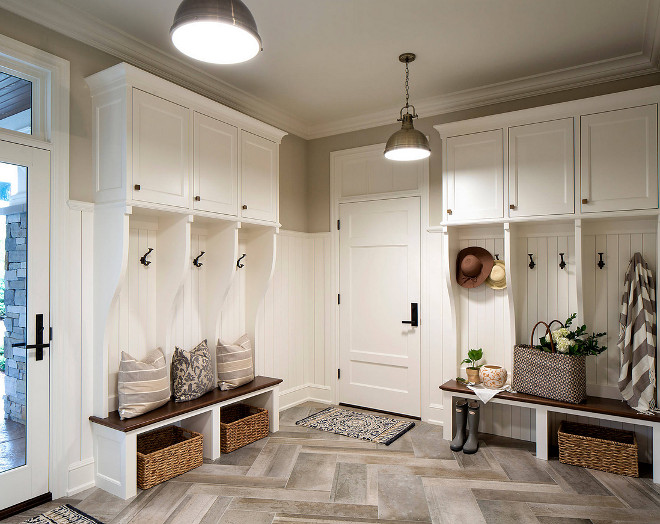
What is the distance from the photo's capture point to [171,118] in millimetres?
3055

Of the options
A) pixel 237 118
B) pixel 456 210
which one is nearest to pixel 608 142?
pixel 456 210

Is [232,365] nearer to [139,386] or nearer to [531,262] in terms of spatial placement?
[139,386]

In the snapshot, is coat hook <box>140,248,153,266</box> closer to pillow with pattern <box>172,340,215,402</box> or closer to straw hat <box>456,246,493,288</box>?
pillow with pattern <box>172,340,215,402</box>

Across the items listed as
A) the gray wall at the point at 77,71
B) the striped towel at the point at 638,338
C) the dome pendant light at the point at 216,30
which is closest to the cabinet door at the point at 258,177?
the gray wall at the point at 77,71

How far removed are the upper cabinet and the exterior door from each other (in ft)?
1.24

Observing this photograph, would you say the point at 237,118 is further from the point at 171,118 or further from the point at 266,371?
the point at 266,371

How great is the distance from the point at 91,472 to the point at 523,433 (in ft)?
10.2

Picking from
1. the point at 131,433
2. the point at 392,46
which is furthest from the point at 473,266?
the point at 131,433

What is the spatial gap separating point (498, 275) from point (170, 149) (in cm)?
261

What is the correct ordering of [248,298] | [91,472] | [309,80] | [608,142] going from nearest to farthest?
[91,472]
[608,142]
[309,80]
[248,298]

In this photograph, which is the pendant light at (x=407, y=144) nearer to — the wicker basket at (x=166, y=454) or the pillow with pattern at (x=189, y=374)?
the pillow with pattern at (x=189, y=374)

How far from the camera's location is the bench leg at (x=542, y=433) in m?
3.35

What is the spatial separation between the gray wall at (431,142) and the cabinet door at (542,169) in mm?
494

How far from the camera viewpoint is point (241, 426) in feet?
11.7
